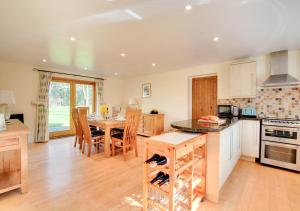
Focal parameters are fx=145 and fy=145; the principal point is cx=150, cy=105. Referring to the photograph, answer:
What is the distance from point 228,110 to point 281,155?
1278 millimetres

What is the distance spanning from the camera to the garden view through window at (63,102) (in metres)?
4.91

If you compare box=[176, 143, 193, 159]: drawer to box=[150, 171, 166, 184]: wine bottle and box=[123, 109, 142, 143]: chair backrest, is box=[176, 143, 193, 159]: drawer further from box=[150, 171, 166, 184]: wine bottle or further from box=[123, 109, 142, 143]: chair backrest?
box=[123, 109, 142, 143]: chair backrest

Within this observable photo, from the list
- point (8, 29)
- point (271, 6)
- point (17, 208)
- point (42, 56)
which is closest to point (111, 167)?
point (17, 208)

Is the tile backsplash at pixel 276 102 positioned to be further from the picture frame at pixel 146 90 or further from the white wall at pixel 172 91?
the picture frame at pixel 146 90

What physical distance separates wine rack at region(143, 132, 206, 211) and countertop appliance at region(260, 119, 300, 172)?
1.85 meters

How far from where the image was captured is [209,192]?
73.6 inches

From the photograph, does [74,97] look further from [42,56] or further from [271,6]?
[271,6]

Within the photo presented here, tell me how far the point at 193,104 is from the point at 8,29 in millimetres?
4473

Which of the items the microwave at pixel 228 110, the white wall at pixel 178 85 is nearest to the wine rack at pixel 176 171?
the microwave at pixel 228 110

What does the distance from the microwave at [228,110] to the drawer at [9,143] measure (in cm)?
389

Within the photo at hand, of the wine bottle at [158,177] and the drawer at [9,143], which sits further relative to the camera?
the drawer at [9,143]

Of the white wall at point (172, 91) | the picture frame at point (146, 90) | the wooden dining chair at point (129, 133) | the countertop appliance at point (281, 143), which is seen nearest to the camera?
the countertop appliance at point (281, 143)

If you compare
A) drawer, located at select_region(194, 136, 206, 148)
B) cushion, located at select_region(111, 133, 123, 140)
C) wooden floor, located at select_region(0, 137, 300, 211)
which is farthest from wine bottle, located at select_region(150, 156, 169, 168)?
cushion, located at select_region(111, 133, 123, 140)

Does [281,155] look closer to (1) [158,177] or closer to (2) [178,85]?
(1) [158,177]
